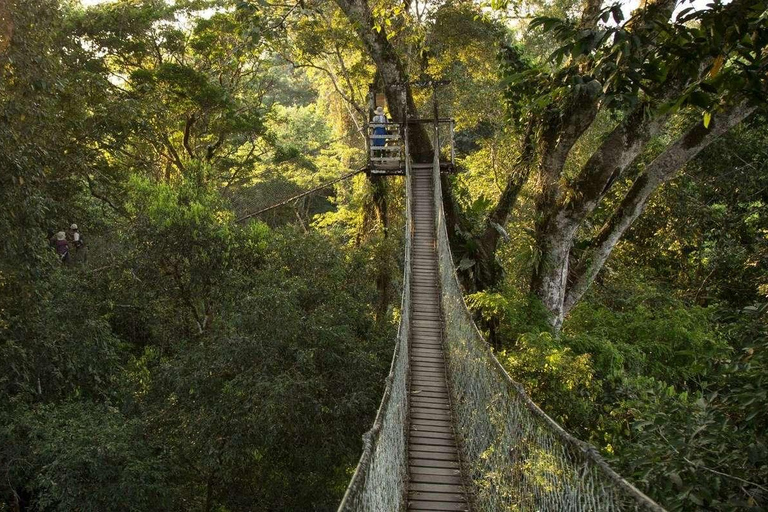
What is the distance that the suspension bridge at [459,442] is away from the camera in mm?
2257

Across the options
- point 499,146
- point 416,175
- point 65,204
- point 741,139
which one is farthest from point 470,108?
point 65,204

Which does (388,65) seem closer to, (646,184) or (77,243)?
(646,184)

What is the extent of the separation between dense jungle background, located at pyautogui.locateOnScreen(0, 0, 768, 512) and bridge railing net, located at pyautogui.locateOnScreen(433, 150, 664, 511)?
246mm

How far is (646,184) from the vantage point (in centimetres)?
549

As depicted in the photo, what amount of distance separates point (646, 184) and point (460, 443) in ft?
9.74

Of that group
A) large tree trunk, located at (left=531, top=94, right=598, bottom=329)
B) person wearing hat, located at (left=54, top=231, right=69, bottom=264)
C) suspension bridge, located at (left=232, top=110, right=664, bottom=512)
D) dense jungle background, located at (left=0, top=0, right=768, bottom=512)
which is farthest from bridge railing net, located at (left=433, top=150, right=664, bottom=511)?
person wearing hat, located at (left=54, top=231, right=69, bottom=264)

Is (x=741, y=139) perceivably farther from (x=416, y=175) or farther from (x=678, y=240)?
(x=416, y=175)

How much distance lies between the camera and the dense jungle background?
7.55ft

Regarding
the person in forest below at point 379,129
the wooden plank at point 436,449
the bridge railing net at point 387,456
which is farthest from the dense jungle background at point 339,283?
the bridge railing net at point 387,456

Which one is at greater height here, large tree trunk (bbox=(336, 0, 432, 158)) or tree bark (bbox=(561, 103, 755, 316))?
large tree trunk (bbox=(336, 0, 432, 158))

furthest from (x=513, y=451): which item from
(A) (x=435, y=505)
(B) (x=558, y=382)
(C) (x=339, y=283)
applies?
(C) (x=339, y=283)

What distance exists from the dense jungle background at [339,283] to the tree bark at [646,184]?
0.02 m

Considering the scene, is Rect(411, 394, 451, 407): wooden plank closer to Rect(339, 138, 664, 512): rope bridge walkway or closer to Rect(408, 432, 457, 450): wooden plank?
Rect(339, 138, 664, 512): rope bridge walkway

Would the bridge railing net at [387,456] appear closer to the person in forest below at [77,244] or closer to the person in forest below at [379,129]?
the person in forest below at [379,129]
